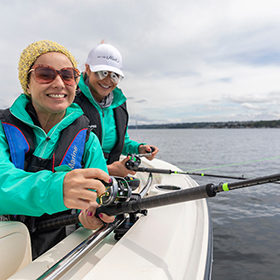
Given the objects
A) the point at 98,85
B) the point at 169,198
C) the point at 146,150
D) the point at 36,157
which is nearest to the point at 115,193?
the point at 169,198

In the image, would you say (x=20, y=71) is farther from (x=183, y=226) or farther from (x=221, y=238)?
(x=221, y=238)

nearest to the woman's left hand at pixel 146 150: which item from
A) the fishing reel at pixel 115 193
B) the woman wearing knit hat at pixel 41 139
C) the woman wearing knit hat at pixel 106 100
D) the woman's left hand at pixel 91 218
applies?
the woman wearing knit hat at pixel 106 100

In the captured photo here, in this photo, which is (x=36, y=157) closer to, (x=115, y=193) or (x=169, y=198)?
(x=115, y=193)

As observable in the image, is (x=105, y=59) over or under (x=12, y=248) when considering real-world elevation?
over

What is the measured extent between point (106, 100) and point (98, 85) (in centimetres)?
29

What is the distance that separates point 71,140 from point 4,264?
82 cm

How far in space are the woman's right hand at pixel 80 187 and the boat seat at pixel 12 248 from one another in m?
0.48

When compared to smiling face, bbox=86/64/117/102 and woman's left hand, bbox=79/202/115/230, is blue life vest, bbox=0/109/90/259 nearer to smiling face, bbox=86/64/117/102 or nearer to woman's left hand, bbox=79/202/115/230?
woman's left hand, bbox=79/202/115/230

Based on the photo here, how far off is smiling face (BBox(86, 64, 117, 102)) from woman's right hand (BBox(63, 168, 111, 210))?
184 cm

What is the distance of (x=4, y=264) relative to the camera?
1.26m

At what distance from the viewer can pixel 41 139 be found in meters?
1.60

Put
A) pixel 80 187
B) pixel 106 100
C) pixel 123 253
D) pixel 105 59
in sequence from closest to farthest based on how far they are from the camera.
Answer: pixel 80 187, pixel 123 253, pixel 105 59, pixel 106 100

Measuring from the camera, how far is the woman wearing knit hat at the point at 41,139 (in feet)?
3.79

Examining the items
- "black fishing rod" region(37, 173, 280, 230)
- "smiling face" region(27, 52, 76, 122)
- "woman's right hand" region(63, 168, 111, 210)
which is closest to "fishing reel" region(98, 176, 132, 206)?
"black fishing rod" region(37, 173, 280, 230)
